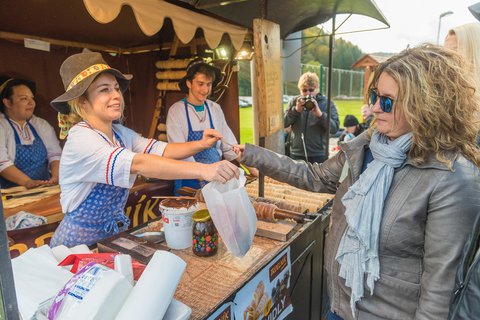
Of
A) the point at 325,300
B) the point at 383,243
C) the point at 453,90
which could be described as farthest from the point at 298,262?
the point at 453,90

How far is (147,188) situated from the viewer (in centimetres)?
327

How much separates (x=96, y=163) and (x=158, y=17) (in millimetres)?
1595

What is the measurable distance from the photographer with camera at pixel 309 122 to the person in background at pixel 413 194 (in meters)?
3.04

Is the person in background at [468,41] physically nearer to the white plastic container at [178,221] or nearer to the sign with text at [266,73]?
the sign with text at [266,73]

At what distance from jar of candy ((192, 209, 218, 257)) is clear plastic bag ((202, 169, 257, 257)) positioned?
0.33 feet

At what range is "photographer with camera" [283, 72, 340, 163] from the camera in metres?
4.39

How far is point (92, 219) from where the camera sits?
1747mm

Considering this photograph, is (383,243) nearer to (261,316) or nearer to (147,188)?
(261,316)

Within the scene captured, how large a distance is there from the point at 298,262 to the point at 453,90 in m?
1.18

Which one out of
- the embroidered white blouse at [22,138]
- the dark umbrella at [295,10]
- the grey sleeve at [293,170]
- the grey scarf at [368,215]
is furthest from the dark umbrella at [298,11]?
the grey scarf at [368,215]

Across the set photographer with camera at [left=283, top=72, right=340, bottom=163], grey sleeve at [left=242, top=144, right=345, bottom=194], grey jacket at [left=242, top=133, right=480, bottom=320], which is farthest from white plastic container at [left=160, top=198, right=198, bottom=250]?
photographer with camera at [left=283, top=72, right=340, bottom=163]

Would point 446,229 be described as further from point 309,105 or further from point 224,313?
point 309,105

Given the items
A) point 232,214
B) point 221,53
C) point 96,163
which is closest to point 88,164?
point 96,163

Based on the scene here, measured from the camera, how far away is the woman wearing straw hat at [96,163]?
156 centimetres
